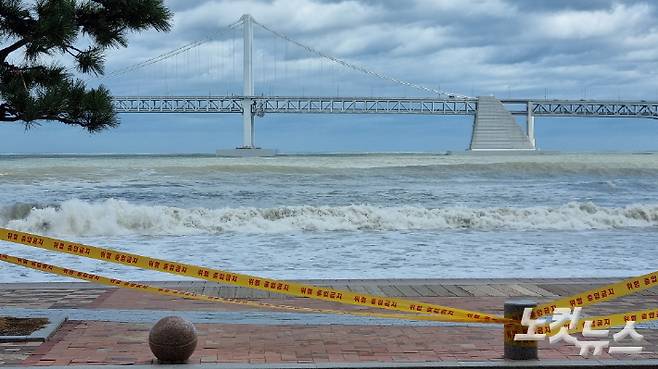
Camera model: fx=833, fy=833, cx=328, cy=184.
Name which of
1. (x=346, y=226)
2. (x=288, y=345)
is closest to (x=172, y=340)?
(x=288, y=345)

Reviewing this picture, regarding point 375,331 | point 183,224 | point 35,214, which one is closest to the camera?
point 375,331

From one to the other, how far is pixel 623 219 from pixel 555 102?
66.0 m

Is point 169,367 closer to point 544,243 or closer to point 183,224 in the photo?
point 544,243

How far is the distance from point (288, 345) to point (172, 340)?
960 millimetres

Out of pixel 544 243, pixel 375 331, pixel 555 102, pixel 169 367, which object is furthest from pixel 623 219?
pixel 555 102

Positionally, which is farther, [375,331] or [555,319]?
[375,331]

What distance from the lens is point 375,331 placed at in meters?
5.43

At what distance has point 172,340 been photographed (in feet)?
13.7

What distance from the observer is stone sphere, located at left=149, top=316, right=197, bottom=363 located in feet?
13.7

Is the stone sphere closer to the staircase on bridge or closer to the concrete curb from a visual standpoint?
the concrete curb

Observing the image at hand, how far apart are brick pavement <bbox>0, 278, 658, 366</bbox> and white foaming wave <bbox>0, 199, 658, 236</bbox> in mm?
11282

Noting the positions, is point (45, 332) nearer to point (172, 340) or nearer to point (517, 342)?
point (172, 340)

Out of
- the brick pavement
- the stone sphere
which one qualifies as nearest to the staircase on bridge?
the brick pavement

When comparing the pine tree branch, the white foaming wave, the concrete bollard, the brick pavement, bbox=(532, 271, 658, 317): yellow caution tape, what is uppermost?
the pine tree branch
